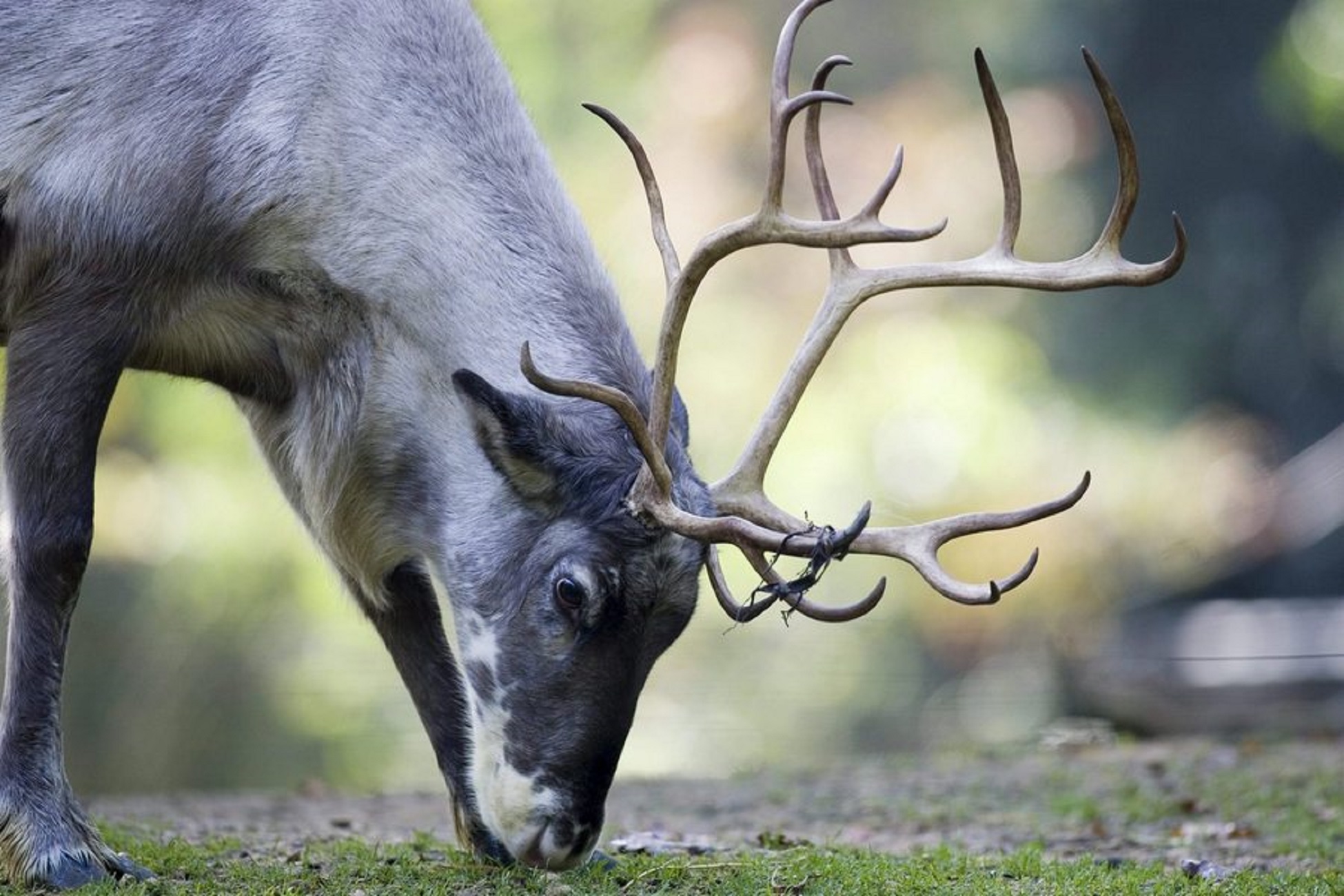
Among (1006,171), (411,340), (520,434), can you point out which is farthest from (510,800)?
(1006,171)

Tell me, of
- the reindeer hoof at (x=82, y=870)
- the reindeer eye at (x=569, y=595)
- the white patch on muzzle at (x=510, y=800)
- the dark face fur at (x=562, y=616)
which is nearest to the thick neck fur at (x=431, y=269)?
the dark face fur at (x=562, y=616)

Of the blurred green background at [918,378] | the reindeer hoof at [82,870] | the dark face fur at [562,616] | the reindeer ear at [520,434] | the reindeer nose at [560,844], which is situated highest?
the blurred green background at [918,378]

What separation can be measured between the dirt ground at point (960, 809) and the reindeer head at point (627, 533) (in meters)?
0.73

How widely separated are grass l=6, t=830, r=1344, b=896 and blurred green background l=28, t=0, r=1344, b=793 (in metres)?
6.71

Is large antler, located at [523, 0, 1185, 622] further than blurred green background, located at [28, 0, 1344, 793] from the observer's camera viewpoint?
No

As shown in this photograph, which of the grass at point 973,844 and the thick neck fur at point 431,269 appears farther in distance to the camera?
the thick neck fur at point 431,269

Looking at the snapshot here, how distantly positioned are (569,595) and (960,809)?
2.19m

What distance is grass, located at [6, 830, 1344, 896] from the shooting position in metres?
3.88

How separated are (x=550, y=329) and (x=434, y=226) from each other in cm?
36

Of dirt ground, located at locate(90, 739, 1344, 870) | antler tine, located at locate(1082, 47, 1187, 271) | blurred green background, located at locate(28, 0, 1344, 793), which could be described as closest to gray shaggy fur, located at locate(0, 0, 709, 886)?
dirt ground, located at locate(90, 739, 1344, 870)

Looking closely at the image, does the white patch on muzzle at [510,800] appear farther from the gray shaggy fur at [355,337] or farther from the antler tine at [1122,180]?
the antler tine at [1122,180]

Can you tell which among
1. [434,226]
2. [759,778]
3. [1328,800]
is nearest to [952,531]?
[434,226]

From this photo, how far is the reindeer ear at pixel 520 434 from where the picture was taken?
13.3ft

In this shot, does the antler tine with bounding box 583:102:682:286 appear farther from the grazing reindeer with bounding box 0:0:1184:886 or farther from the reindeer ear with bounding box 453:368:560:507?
the reindeer ear with bounding box 453:368:560:507
